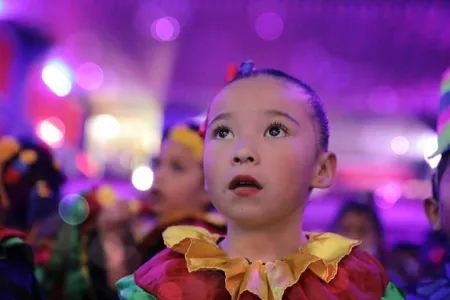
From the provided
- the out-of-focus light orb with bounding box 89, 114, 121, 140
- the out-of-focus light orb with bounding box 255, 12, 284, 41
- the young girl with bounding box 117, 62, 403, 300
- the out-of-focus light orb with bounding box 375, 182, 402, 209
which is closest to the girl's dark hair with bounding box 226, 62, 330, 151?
the young girl with bounding box 117, 62, 403, 300

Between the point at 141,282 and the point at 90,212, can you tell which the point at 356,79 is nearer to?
the point at 90,212

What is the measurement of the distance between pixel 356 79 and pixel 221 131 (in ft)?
15.4

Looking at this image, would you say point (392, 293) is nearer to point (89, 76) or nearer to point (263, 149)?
point (263, 149)

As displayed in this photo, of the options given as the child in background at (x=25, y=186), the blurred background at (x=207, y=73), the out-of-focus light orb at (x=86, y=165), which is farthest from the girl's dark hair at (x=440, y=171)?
the out-of-focus light orb at (x=86, y=165)

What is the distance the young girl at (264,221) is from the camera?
34.6 inches

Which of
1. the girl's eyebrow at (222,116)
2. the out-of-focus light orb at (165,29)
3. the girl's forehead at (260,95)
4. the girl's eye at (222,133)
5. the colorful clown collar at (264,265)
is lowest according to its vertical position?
the colorful clown collar at (264,265)

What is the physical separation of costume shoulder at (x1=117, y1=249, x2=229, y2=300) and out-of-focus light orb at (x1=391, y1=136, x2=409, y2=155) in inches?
219

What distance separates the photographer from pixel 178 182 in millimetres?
1604

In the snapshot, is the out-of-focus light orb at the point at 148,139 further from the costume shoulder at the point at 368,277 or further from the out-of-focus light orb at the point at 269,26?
the costume shoulder at the point at 368,277

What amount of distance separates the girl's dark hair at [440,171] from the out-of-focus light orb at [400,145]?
5.19 meters

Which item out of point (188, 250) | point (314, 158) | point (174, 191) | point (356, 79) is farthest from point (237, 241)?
point (356, 79)

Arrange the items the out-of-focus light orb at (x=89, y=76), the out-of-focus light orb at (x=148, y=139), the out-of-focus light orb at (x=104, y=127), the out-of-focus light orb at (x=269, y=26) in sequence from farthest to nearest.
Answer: the out-of-focus light orb at (x=148, y=139)
the out-of-focus light orb at (x=104, y=127)
the out-of-focus light orb at (x=89, y=76)
the out-of-focus light orb at (x=269, y=26)

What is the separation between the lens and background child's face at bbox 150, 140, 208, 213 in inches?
63.2

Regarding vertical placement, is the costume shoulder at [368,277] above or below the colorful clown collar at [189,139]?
below
